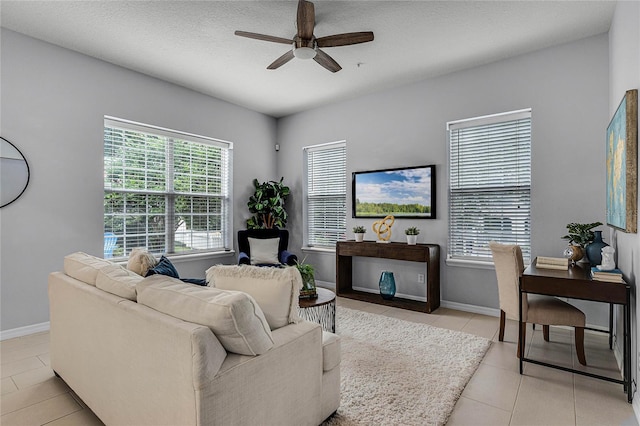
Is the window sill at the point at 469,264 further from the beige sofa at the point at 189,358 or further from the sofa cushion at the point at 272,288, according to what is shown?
the sofa cushion at the point at 272,288

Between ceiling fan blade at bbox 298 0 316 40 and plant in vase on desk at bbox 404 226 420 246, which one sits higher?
ceiling fan blade at bbox 298 0 316 40

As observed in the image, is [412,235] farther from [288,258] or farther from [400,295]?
[288,258]

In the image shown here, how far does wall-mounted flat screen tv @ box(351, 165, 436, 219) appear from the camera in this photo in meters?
4.38

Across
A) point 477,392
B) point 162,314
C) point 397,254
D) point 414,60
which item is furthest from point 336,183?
point 162,314

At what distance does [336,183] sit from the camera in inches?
214

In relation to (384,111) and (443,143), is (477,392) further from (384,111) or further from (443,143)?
(384,111)

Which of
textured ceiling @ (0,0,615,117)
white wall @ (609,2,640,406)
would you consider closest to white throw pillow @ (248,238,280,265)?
textured ceiling @ (0,0,615,117)

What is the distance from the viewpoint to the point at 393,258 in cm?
429

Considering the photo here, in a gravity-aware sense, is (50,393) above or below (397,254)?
below

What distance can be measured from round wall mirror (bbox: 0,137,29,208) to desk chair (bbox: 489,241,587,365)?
4.49 metres

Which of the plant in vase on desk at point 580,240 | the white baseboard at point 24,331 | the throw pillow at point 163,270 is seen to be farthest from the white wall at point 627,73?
the white baseboard at point 24,331

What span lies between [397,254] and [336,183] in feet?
5.59

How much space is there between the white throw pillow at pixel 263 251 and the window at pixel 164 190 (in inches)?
25.7

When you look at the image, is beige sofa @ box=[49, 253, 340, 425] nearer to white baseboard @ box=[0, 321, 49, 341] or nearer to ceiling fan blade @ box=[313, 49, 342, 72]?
white baseboard @ box=[0, 321, 49, 341]
